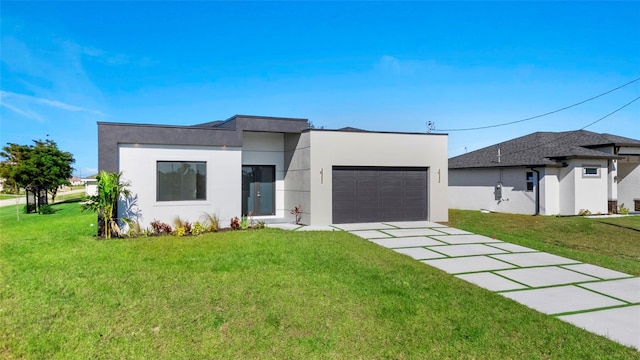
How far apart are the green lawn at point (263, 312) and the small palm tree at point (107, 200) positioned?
7.63 ft

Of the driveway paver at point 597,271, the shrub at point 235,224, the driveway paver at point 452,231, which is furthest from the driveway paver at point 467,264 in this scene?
A: the shrub at point 235,224

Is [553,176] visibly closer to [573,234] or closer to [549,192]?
[549,192]

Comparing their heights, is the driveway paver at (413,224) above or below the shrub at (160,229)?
below

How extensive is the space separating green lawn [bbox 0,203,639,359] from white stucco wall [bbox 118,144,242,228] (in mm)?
3485

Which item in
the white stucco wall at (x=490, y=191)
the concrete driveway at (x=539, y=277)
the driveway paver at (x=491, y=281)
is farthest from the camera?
the white stucco wall at (x=490, y=191)

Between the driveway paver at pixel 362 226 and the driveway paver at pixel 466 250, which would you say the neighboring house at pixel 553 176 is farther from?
the driveway paver at pixel 466 250

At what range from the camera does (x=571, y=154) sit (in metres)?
17.2

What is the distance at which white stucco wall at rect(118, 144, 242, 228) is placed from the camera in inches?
423

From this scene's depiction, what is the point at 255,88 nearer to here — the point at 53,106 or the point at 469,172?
the point at 53,106

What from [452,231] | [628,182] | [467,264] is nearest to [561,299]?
[467,264]

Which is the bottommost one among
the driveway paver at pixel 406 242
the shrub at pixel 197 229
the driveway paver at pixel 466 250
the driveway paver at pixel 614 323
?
the driveway paver at pixel 614 323

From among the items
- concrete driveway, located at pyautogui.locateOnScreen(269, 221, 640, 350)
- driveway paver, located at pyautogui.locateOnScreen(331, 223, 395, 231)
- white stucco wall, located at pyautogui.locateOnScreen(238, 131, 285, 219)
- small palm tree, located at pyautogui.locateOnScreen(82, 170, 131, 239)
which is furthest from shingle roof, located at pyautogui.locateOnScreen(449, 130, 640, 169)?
small palm tree, located at pyautogui.locateOnScreen(82, 170, 131, 239)

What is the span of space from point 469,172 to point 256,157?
13714mm

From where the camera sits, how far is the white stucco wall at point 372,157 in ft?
41.0
